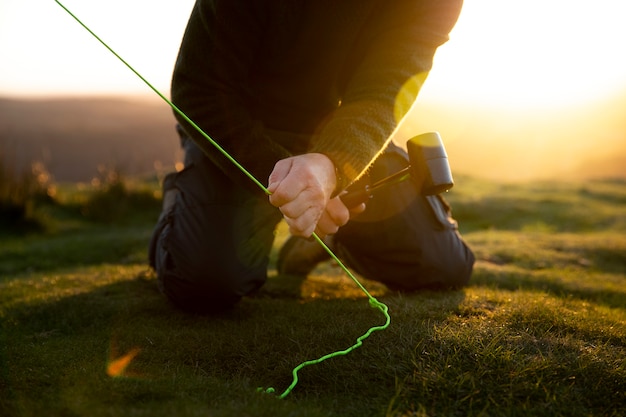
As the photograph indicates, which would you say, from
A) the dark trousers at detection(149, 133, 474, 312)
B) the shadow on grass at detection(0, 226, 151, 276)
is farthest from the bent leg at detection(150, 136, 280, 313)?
the shadow on grass at detection(0, 226, 151, 276)

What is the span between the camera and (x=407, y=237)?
2934 millimetres

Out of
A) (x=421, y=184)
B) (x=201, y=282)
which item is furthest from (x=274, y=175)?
(x=201, y=282)

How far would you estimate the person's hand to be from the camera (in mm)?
1872

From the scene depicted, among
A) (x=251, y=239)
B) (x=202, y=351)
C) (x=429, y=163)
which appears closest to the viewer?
(x=202, y=351)

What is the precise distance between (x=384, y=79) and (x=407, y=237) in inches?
37.7

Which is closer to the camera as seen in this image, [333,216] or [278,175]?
[278,175]

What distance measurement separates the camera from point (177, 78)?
7.80 feet

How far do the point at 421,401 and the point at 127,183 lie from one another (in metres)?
7.20

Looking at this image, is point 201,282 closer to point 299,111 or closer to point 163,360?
point 163,360

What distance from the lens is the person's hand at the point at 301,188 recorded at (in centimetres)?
187

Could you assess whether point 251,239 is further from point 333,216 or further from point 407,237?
point 407,237

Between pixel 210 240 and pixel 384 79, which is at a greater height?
pixel 384 79

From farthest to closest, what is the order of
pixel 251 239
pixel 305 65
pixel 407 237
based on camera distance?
1. pixel 407 237
2. pixel 251 239
3. pixel 305 65

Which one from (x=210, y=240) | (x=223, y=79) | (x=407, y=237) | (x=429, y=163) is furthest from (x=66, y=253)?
(x=429, y=163)
